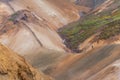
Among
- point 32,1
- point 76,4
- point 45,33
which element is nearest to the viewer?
point 45,33

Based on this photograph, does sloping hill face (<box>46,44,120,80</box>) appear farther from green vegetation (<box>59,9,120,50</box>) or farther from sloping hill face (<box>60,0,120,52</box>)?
green vegetation (<box>59,9,120,50</box>)

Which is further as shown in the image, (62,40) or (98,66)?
(62,40)

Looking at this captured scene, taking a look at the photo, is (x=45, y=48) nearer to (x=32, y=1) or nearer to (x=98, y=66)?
(x=98, y=66)

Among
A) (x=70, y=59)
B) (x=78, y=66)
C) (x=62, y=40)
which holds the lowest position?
(x=78, y=66)

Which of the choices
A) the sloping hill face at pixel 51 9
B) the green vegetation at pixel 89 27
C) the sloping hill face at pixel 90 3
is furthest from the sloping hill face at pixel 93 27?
the sloping hill face at pixel 90 3

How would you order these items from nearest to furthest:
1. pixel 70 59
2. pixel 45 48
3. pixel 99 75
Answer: pixel 99 75 → pixel 70 59 → pixel 45 48

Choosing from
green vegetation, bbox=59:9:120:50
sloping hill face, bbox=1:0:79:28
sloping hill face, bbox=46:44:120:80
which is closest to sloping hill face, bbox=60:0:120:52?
green vegetation, bbox=59:9:120:50

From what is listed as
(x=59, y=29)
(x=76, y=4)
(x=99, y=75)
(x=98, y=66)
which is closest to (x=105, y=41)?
(x=98, y=66)
